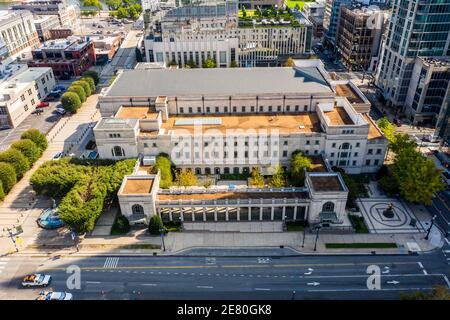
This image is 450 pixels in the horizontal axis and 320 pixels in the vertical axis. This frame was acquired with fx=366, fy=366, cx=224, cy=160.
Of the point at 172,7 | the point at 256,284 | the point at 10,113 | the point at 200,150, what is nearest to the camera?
the point at 256,284

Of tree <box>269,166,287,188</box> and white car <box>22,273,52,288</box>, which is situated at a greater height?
tree <box>269,166,287,188</box>

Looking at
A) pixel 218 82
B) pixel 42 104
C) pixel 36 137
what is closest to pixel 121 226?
pixel 36 137

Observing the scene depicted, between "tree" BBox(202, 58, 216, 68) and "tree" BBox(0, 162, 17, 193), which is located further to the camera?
"tree" BBox(202, 58, 216, 68)

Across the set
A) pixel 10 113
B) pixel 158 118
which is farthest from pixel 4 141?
pixel 158 118

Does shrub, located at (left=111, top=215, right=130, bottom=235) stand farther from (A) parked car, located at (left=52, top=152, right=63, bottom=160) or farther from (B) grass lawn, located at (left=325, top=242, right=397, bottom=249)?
(B) grass lawn, located at (left=325, top=242, right=397, bottom=249)

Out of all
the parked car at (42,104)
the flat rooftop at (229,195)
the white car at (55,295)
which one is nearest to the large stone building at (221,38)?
the parked car at (42,104)

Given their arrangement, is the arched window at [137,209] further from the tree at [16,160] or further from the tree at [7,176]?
the tree at [16,160]

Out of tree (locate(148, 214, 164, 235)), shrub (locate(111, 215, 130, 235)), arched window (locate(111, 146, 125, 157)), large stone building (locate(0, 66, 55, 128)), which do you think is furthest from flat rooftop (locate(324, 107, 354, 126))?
large stone building (locate(0, 66, 55, 128))
